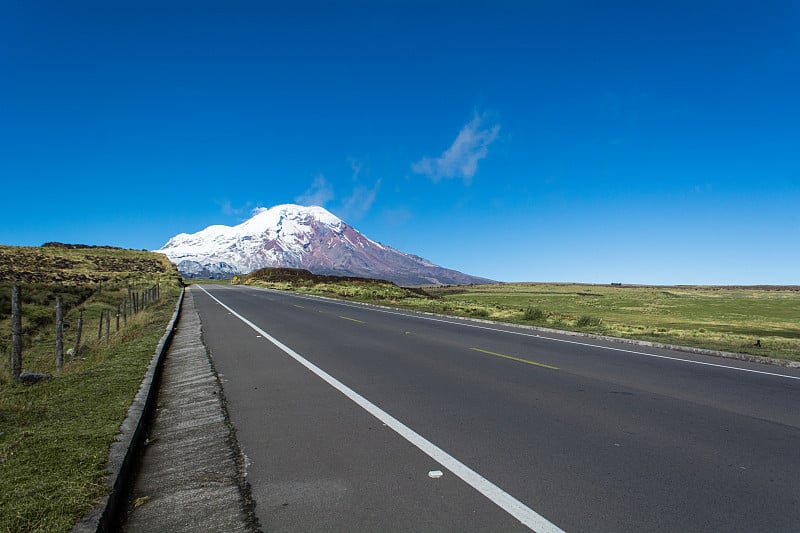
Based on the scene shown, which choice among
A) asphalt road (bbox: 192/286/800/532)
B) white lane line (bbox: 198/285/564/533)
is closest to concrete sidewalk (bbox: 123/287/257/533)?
asphalt road (bbox: 192/286/800/532)

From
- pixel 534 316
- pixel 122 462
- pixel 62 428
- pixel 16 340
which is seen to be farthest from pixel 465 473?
pixel 534 316

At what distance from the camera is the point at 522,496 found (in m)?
4.19

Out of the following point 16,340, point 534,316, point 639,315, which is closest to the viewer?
point 16,340

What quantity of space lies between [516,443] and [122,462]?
12.4 feet

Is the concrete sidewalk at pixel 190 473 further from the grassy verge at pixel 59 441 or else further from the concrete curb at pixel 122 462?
the grassy verge at pixel 59 441

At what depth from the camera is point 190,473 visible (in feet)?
15.8

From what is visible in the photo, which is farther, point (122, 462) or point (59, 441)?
point (59, 441)

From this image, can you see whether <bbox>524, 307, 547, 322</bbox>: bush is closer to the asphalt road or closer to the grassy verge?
the asphalt road

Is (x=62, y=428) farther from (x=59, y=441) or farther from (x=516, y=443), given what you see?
(x=516, y=443)

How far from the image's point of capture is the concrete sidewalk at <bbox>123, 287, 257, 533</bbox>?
386 cm

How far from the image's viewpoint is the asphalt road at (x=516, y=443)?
3.93m

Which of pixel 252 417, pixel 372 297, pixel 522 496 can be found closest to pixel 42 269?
pixel 372 297

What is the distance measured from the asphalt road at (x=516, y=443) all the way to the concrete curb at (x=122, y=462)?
3.42ft

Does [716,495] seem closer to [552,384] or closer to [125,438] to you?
[552,384]
